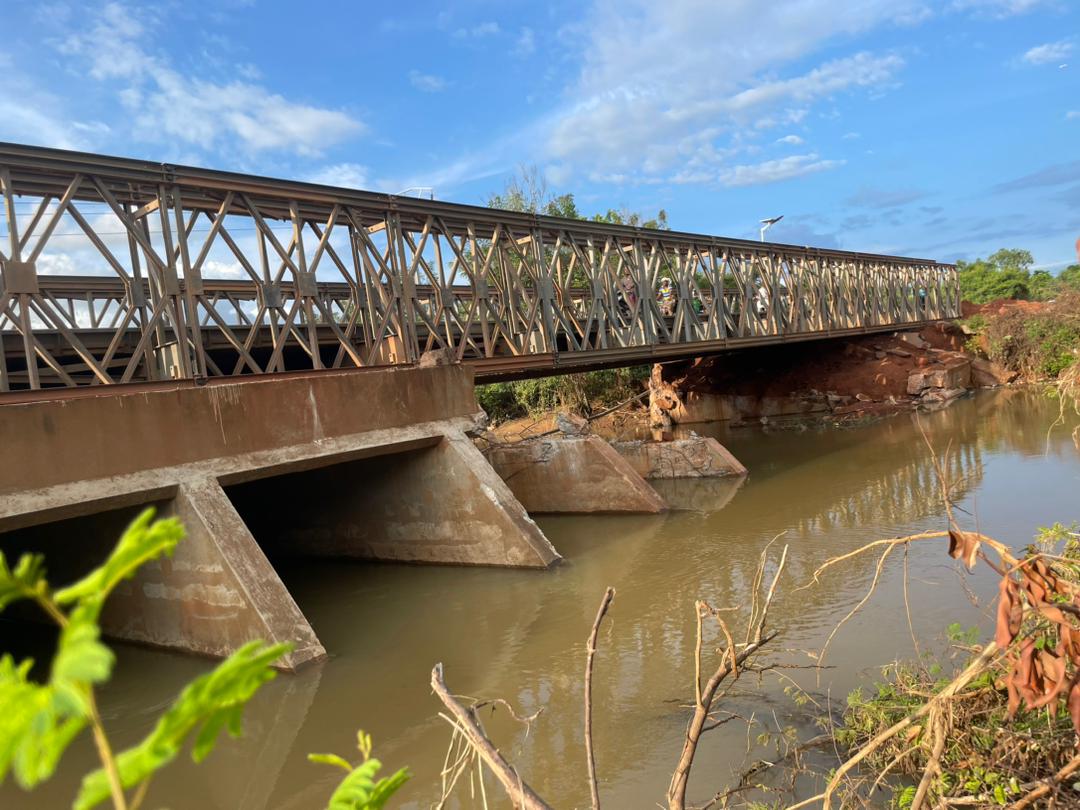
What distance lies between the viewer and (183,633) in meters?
8.30

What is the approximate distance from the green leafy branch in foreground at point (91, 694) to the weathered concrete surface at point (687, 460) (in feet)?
53.6

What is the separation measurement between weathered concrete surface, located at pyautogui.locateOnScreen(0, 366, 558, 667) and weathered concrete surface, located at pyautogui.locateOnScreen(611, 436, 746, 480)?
21.4 feet

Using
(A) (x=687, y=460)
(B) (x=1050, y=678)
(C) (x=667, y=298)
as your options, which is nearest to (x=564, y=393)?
(C) (x=667, y=298)

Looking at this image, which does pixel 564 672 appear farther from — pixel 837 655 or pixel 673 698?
pixel 837 655

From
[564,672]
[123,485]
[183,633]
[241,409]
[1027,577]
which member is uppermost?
[241,409]

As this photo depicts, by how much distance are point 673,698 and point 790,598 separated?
276cm

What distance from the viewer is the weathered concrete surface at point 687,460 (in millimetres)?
17266

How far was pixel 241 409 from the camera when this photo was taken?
929cm

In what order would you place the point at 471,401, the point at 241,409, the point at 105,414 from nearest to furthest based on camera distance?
the point at 105,414 < the point at 241,409 < the point at 471,401

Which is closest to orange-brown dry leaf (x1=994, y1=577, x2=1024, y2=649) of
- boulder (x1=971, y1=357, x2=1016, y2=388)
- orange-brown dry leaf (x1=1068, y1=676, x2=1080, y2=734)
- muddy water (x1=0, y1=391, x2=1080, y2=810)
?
orange-brown dry leaf (x1=1068, y1=676, x2=1080, y2=734)

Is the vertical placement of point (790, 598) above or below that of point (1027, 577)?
below

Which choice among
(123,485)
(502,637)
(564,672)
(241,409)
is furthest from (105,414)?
(564,672)

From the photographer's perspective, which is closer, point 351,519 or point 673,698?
point 673,698

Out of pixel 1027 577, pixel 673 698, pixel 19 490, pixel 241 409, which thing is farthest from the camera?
pixel 241 409
